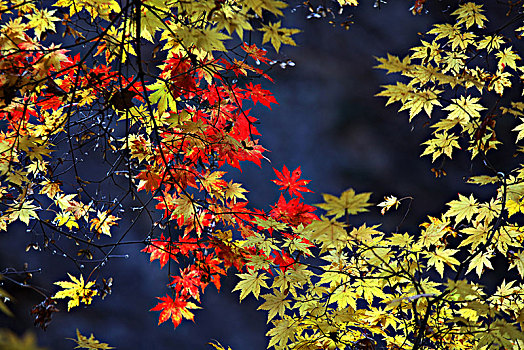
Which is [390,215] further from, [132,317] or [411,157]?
[132,317]

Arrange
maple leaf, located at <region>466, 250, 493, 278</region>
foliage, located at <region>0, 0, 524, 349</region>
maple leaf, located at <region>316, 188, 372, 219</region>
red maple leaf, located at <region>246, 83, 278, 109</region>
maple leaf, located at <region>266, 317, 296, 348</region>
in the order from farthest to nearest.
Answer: red maple leaf, located at <region>246, 83, 278, 109</region> → maple leaf, located at <region>466, 250, 493, 278</region> → maple leaf, located at <region>266, 317, 296, 348</region> → foliage, located at <region>0, 0, 524, 349</region> → maple leaf, located at <region>316, 188, 372, 219</region>

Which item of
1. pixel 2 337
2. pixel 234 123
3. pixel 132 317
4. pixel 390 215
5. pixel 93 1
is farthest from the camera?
pixel 390 215

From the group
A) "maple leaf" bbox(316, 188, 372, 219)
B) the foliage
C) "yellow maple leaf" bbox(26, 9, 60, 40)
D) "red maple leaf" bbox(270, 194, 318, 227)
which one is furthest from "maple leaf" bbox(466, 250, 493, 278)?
"yellow maple leaf" bbox(26, 9, 60, 40)

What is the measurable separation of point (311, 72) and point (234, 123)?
8.42 feet

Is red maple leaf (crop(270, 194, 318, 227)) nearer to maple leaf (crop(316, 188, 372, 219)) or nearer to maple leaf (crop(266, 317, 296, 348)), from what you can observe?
maple leaf (crop(266, 317, 296, 348))

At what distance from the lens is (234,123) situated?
1.84m

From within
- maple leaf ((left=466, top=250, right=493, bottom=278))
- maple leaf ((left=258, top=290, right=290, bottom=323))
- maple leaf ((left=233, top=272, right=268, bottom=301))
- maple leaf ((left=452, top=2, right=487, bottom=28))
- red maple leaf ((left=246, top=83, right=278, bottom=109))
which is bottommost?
maple leaf ((left=258, top=290, right=290, bottom=323))

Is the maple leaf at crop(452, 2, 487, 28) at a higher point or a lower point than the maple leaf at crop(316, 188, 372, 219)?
higher

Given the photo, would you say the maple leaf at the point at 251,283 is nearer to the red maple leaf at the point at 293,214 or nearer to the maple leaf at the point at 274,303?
the maple leaf at the point at 274,303

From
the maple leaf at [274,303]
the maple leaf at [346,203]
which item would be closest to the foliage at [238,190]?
the maple leaf at [274,303]

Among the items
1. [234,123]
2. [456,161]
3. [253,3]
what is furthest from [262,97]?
[456,161]

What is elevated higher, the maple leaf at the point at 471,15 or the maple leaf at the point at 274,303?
the maple leaf at the point at 471,15

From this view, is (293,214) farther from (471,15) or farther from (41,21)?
(41,21)

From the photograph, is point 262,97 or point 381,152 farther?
point 381,152
